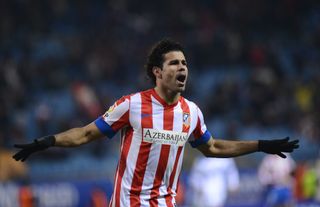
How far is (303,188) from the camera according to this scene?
49.1 ft

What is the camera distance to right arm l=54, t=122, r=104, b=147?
18.9ft

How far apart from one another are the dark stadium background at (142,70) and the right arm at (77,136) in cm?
818

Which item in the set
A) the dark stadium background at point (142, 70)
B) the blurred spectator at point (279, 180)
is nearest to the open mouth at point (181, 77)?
the blurred spectator at point (279, 180)

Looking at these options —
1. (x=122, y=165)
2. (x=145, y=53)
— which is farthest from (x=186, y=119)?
(x=145, y=53)

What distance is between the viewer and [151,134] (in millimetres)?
5902

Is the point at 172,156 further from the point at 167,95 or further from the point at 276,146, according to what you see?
the point at 276,146

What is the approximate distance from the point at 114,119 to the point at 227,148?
1001 millimetres

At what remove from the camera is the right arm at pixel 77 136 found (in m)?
5.75

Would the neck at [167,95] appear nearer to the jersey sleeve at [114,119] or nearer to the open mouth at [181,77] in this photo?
the open mouth at [181,77]

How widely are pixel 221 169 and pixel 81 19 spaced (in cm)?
782

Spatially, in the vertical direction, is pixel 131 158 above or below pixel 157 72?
below

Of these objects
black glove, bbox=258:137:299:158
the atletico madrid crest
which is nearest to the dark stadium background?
black glove, bbox=258:137:299:158

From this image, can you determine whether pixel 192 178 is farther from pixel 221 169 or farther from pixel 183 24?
pixel 183 24

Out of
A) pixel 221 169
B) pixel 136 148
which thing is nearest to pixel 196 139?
pixel 136 148
